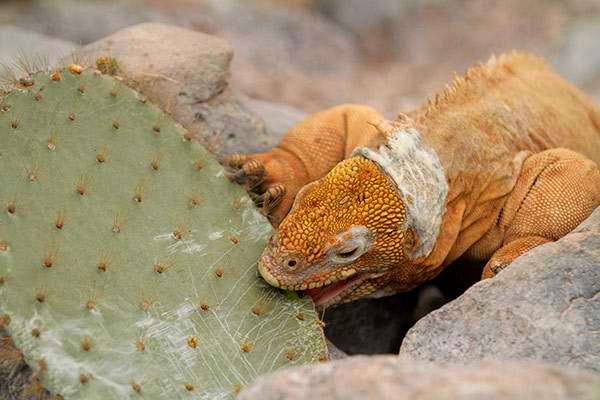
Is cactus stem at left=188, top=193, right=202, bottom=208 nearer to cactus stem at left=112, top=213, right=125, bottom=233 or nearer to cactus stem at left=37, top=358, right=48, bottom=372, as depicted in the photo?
cactus stem at left=112, top=213, right=125, bottom=233

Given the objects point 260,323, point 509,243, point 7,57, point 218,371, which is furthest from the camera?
point 7,57

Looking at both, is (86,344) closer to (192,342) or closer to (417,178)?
(192,342)

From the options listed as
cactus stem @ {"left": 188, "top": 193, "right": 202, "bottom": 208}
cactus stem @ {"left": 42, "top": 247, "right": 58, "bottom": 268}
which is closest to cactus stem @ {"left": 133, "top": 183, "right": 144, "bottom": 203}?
cactus stem @ {"left": 188, "top": 193, "right": 202, "bottom": 208}

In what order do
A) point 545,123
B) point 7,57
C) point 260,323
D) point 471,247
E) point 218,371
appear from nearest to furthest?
point 218,371
point 260,323
point 471,247
point 545,123
point 7,57

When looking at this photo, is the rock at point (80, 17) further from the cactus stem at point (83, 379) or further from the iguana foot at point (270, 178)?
the cactus stem at point (83, 379)

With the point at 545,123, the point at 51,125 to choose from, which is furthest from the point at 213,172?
A: the point at 545,123

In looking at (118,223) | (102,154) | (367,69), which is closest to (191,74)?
(102,154)

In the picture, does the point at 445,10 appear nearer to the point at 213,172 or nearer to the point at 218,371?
the point at 213,172
